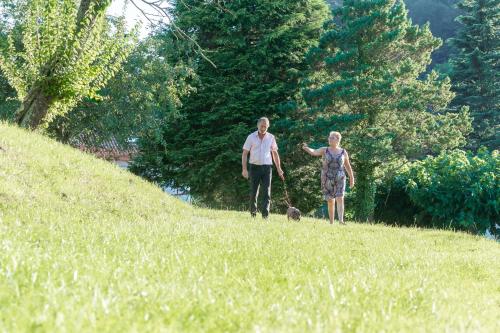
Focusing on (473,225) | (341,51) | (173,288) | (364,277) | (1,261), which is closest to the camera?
(173,288)

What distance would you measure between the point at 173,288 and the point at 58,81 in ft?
38.4

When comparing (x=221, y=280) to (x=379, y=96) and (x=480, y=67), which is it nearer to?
(x=379, y=96)

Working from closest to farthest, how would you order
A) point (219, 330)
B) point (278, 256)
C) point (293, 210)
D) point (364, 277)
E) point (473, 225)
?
point (219, 330) < point (364, 277) < point (278, 256) < point (293, 210) < point (473, 225)

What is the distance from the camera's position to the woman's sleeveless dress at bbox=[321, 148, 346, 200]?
12.6 meters

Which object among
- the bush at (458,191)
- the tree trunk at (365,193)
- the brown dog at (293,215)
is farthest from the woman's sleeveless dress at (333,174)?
the tree trunk at (365,193)

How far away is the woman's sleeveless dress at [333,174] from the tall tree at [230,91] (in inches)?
488

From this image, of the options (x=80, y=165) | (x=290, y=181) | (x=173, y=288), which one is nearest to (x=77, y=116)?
(x=290, y=181)

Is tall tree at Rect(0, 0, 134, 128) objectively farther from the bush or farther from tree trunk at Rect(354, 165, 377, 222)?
tree trunk at Rect(354, 165, 377, 222)

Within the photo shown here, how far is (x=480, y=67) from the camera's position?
35.5 metres

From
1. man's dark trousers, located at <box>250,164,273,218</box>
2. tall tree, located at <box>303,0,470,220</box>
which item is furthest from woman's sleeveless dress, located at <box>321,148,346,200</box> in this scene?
tall tree, located at <box>303,0,470,220</box>

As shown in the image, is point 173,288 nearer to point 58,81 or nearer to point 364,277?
point 364,277

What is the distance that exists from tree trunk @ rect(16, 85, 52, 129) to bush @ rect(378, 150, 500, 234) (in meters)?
12.6

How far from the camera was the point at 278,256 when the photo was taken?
5723mm

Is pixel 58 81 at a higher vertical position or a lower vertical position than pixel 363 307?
higher
